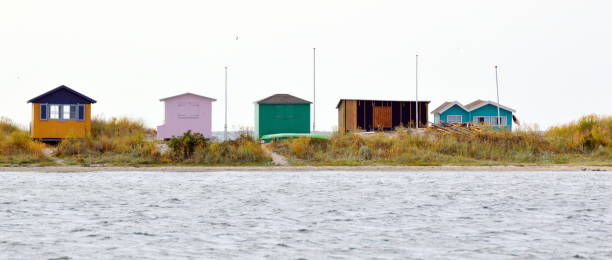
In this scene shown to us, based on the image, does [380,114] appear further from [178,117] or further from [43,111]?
[43,111]

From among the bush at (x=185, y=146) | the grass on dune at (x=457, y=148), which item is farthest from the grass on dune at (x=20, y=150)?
the grass on dune at (x=457, y=148)

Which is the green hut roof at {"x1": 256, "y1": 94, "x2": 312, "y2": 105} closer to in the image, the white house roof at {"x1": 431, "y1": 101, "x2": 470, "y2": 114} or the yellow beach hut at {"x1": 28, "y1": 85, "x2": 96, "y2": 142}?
the yellow beach hut at {"x1": 28, "y1": 85, "x2": 96, "y2": 142}

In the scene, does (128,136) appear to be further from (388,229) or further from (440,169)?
(388,229)

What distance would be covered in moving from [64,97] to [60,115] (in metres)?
0.79

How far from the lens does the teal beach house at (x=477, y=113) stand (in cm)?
4297

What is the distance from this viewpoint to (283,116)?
35.8m

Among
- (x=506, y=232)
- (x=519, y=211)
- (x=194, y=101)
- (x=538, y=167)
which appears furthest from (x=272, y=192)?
(x=194, y=101)

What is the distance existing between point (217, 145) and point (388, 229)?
15.6 meters

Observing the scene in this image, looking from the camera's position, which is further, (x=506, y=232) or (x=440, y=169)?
(x=440, y=169)

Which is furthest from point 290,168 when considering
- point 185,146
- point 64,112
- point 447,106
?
point 447,106

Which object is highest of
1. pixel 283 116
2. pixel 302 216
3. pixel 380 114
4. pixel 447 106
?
pixel 447 106

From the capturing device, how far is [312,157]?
29359 mm

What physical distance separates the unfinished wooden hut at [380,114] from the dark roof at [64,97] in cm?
1445

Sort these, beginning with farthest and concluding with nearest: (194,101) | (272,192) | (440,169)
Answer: (194,101) → (440,169) → (272,192)
